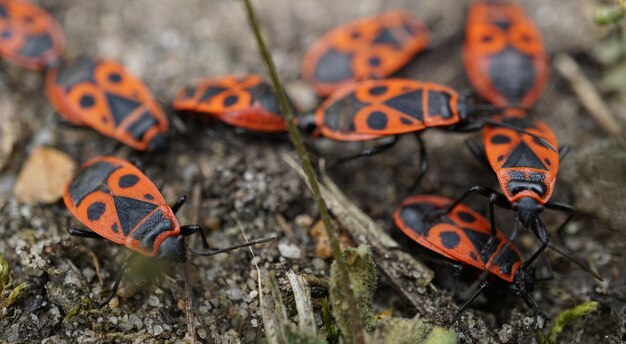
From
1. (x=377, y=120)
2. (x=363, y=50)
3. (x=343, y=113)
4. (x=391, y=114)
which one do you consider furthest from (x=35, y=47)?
(x=391, y=114)

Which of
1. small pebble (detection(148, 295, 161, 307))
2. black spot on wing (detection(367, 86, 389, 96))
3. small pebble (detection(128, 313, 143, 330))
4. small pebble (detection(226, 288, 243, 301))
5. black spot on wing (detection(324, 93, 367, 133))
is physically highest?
black spot on wing (detection(367, 86, 389, 96))

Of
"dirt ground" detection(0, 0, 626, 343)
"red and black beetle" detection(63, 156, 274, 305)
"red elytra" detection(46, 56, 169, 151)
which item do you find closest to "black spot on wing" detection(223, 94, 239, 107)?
"dirt ground" detection(0, 0, 626, 343)

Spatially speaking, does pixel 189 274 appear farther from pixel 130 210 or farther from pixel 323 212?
pixel 323 212

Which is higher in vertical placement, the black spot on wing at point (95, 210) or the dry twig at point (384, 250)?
the black spot on wing at point (95, 210)

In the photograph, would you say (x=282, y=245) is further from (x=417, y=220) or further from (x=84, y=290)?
(x=84, y=290)

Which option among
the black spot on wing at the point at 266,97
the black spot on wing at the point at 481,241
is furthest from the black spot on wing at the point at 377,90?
the black spot on wing at the point at 481,241

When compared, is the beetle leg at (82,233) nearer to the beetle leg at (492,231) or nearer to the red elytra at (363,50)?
the red elytra at (363,50)

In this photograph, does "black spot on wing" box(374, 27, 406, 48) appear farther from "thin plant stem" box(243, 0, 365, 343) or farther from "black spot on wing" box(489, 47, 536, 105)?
"thin plant stem" box(243, 0, 365, 343)
